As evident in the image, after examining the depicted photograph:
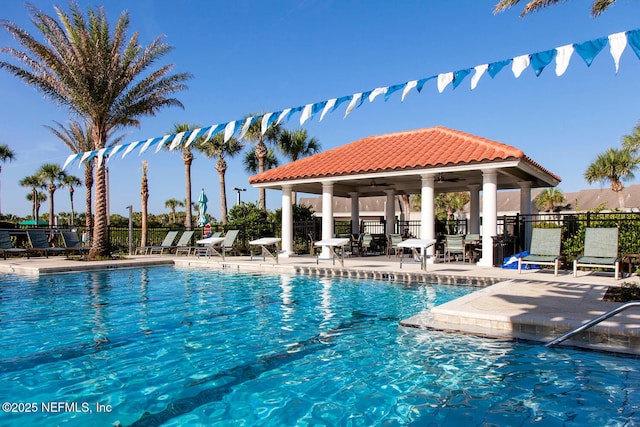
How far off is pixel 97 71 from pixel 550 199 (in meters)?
42.0

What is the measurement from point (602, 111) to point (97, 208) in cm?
1971

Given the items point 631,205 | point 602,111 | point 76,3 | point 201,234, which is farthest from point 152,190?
point 631,205

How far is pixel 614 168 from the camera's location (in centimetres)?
3641

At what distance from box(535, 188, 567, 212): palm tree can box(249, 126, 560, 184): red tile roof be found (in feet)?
95.6

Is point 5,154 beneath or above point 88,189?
above

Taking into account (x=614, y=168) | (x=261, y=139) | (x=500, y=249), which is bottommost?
(x=500, y=249)

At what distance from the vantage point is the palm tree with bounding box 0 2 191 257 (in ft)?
50.2

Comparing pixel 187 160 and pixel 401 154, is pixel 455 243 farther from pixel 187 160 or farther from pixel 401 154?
pixel 187 160

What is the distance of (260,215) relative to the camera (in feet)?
68.6

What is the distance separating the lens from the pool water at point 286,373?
357cm

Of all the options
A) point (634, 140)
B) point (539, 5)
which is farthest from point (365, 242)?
point (634, 140)

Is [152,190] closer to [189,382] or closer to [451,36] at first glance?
[451,36]

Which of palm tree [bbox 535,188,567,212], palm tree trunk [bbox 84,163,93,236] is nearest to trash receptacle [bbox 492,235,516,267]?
palm tree trunk [bbox 84,163,93,236]

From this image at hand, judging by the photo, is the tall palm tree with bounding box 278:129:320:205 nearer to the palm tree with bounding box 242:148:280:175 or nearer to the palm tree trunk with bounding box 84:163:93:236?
the palm tree with bounding box 242:148:280:175
